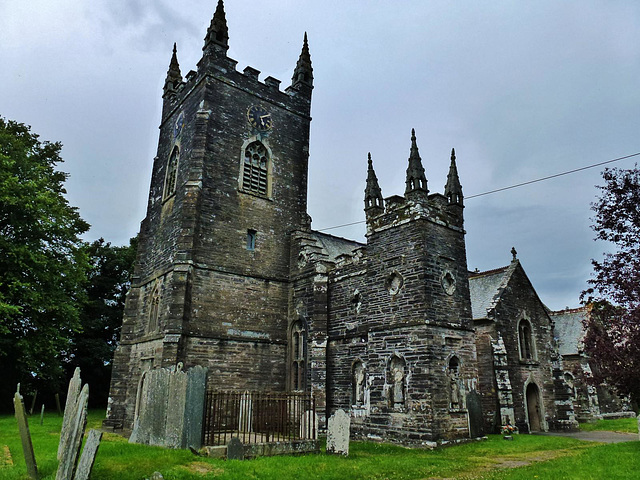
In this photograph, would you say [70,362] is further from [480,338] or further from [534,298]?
[534,298]

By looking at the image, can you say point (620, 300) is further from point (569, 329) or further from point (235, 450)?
point (569, 329)

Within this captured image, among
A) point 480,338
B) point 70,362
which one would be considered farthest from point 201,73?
point 70,362

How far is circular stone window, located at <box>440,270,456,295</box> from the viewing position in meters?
17.4

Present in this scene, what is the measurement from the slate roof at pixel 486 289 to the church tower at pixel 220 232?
9676mm

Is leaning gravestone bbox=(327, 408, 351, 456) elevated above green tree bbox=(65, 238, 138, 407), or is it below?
below

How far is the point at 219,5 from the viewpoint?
23.7 meters

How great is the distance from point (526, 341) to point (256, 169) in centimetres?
1620

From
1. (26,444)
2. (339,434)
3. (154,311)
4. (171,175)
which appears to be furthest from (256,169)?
(26,444)

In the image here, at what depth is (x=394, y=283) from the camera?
1783 centimetres

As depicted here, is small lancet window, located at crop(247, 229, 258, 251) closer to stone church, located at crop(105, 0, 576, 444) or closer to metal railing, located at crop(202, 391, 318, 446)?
stone church, located at crop(105, 0, 576, 444)

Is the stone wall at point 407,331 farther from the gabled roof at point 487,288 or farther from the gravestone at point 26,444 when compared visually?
the gravestone at point 26,444

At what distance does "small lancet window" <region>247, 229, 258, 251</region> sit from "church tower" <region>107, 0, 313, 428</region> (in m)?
0.05

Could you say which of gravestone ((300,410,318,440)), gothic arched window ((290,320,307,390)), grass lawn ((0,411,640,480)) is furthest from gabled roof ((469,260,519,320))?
gravestone ((300,410,318,440))

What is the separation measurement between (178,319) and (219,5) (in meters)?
16.1
